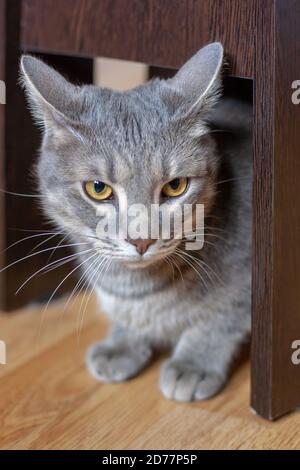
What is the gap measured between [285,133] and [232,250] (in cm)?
31

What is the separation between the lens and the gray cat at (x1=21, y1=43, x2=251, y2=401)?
3.39 ft

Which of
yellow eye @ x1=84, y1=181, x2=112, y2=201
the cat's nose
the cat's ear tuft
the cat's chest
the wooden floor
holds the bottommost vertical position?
the wooden floor

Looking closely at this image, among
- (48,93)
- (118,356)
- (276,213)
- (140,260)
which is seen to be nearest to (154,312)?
(118,356)

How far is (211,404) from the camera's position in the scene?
118cm

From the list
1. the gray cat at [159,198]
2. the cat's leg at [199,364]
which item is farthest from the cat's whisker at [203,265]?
the cat's leg at [199,364]

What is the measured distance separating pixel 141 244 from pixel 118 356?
38cm

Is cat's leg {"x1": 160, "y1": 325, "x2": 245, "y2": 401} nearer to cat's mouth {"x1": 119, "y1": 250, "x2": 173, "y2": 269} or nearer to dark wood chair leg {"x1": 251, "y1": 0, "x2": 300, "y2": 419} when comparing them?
dark wood chair leg {"x1": 251, "y1": 0, "x2": 300, "y2": 419}

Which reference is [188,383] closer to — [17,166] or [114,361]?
[114,361]

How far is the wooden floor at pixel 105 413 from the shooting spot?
1.06 metres

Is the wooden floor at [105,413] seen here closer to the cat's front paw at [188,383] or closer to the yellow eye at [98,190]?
the cat's front paw at [188,383]

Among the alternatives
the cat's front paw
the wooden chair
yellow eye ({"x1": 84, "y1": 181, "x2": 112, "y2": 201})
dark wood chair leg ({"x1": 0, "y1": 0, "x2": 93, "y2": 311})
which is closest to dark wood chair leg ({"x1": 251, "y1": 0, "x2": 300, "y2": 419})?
the wooden chair

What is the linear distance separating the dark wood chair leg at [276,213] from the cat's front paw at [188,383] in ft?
0.35

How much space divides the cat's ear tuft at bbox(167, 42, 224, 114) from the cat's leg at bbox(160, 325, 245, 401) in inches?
17.9

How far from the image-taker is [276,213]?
100 centimetres
